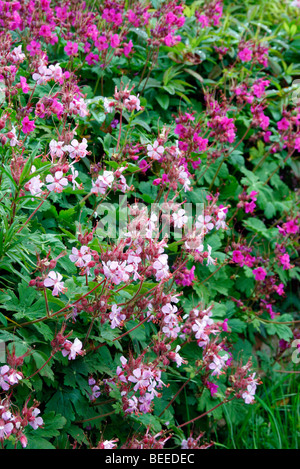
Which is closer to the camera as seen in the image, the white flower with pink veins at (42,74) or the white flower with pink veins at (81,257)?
the white flower with pink veins at (81,257)

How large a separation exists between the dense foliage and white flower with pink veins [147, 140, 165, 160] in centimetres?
2

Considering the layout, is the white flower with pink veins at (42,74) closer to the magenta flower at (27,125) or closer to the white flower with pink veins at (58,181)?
the magenta flower at (27,125)

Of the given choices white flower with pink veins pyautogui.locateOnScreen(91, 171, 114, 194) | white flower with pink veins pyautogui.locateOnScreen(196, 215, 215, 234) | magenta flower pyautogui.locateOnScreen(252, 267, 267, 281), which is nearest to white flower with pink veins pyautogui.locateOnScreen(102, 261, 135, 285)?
white flower with pink veins pyautogui.locateOnScreen(91, 171, 114, 194)

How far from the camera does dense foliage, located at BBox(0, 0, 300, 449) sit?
6.21 feet

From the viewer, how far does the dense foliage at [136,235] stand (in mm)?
1893

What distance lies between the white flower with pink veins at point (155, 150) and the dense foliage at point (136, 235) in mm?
20

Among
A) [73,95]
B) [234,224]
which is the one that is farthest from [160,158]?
[234,224]

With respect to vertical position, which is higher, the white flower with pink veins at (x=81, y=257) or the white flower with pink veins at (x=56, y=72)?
the white flower with pink veins at (x=56, y=72)

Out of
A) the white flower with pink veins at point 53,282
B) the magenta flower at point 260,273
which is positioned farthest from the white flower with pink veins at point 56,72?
the magenta flower at point 260,273

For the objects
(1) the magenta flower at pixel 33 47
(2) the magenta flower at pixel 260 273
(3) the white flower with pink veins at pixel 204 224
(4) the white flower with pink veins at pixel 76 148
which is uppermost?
(1) the magenta flower at pixel 33 47

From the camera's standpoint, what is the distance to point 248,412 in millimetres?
2898

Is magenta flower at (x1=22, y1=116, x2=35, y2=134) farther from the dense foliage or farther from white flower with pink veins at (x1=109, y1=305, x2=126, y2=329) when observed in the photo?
white flower with pink veins at (x1=109, y1=305, x2=126, y2=329)

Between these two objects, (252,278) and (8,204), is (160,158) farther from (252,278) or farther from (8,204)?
(252,278)

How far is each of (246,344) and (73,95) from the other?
6.42 ft
